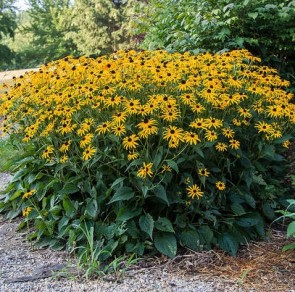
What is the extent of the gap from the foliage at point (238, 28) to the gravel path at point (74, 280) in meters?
2.44

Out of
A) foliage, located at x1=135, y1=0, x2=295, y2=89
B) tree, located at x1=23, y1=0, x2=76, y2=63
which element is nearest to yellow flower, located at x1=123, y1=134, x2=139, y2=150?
foliage, located at x1=135, y1=0, x2=295, y2=89

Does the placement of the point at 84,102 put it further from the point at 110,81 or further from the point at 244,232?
the point at 244,232

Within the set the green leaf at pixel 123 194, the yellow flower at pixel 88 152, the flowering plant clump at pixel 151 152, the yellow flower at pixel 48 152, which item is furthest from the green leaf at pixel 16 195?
the green leaf at pixel 123 194

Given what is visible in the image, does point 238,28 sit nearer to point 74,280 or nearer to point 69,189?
point 69,189

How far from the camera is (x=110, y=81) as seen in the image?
2.81 m

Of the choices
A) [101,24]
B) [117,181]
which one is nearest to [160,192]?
[117,181]

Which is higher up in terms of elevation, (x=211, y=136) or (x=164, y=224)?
(x=211, y=136)

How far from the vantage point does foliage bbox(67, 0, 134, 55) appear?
1839cm

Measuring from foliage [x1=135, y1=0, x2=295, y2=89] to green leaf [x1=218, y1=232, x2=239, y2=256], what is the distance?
2092mm

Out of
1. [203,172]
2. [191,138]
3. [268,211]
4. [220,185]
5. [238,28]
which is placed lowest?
[268,211]

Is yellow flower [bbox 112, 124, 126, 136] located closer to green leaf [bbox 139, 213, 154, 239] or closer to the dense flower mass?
the dense flower mass

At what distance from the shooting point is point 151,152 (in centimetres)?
268

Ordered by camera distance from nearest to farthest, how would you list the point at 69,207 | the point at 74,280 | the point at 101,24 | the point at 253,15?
the point at 74,280
the point at 69,207
the point at 253,15
the point at 101,24

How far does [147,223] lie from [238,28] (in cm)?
274
